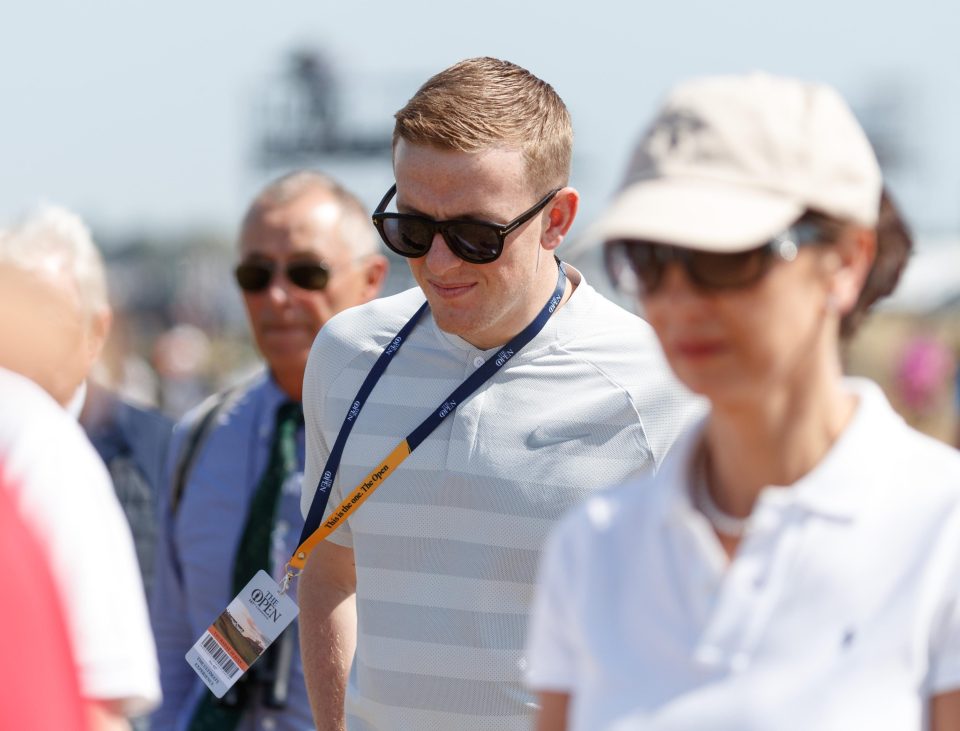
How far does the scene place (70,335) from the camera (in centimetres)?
433

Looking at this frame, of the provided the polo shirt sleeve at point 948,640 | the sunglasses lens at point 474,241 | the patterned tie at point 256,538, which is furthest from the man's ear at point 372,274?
the polo shirt sleeve at point 948,640

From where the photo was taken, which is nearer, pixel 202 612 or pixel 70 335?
pixel 70 335

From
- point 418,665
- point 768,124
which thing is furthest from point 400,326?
point 768,124

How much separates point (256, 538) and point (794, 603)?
2.99m

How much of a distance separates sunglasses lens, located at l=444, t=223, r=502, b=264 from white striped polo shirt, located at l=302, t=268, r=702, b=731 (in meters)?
0.22

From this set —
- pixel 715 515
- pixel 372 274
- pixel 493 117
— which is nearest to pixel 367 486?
pixel 493 117

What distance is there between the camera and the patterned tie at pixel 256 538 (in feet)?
15.7

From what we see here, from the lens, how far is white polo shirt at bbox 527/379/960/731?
2.05 metres

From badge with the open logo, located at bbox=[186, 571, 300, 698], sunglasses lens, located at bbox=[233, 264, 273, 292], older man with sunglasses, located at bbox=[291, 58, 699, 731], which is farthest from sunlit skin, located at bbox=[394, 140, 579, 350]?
sunglasses lens, located at bbox=[233, 264, 273, 292]

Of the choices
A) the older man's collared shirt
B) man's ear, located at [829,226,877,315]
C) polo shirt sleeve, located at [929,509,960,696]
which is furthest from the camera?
the older man's collared shirt

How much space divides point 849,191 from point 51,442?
115cm

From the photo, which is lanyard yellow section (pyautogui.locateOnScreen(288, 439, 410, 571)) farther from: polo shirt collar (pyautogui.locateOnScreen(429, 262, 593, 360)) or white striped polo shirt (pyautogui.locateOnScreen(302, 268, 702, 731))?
polo shirt collar (pyautogui.locateOnScreen(429, 262, 593, 360))

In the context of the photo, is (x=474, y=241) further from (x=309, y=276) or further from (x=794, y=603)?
(x=309, y=276)

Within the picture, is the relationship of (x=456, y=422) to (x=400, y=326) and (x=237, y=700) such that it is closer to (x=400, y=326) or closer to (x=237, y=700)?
(x=400, y=326)
